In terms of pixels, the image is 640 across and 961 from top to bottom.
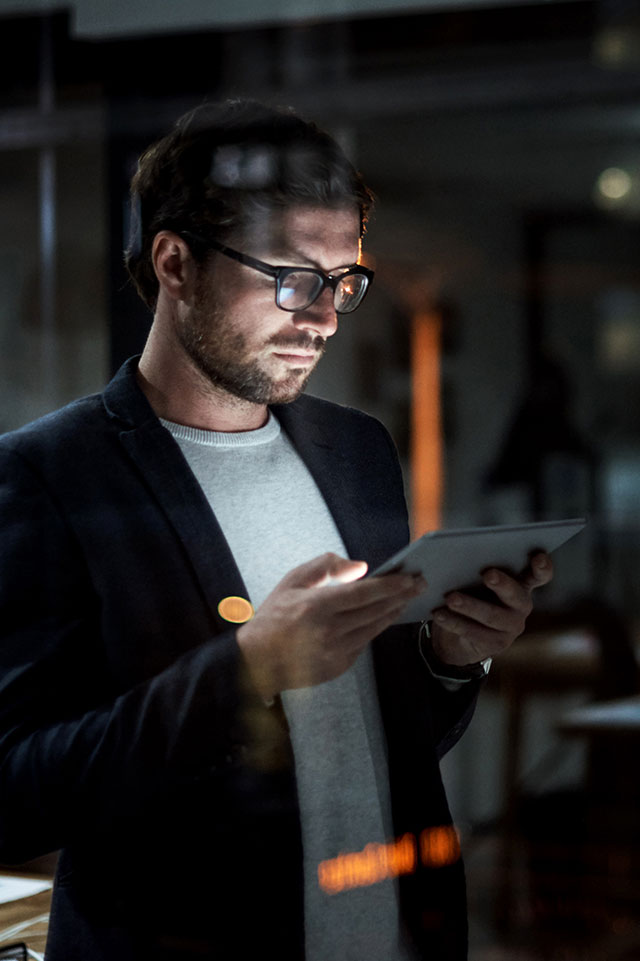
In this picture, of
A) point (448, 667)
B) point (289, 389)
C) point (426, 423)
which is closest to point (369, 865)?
point (448, 667)

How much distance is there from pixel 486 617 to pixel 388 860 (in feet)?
0.96

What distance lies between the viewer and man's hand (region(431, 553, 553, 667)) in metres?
0.93

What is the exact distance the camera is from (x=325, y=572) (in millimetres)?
854

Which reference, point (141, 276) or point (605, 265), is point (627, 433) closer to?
point (605, 265)

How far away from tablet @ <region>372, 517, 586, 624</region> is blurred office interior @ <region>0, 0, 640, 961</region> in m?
0.24

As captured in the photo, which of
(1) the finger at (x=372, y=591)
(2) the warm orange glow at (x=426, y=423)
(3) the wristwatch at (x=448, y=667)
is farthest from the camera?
(2) the warm orange glow at (x=426, y=423)

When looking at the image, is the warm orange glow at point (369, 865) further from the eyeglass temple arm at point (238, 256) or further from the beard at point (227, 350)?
the eyeglass temple arm at point (238, 256)

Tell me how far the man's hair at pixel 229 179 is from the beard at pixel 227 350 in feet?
0.18

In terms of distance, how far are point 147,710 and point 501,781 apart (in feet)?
2.75

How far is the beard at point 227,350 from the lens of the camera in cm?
96

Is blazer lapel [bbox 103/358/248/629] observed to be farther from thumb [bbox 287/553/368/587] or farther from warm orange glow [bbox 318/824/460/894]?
warm orange glow [bbox 318/824/460/894]

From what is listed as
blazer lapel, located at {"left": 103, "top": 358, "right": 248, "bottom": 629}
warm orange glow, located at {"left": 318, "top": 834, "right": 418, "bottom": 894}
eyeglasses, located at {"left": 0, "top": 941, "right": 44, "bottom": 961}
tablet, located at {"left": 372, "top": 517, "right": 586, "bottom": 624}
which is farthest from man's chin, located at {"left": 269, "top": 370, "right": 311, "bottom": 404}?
eyeglasses, located at {"left": 0, "top": 941, "right": 44, "bottom": 961}

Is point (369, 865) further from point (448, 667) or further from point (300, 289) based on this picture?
point (300, 289)

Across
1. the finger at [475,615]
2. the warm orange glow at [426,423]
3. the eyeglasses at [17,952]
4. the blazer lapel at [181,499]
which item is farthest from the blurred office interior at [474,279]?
the eyeglasses at [17,952]
